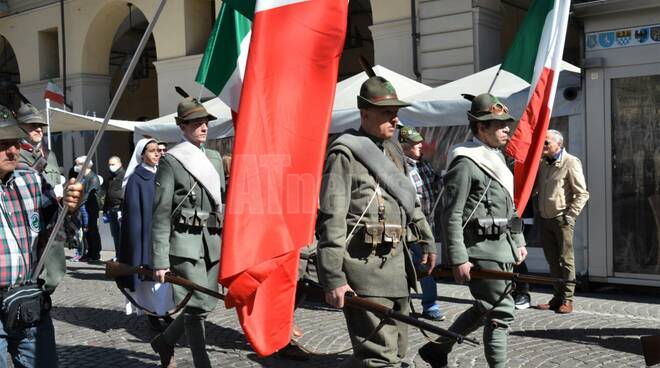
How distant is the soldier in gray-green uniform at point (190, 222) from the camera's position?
4.96m

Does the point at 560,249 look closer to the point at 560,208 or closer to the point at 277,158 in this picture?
the point at 560,208

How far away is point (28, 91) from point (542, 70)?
1884 centimetres

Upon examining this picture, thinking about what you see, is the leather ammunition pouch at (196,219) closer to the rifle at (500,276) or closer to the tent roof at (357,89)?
the rifle at (500,276)

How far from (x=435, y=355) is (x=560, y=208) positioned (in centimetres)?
314

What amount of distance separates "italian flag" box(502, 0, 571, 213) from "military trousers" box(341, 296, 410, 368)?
208 cm

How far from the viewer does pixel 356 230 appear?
3842 millimetres

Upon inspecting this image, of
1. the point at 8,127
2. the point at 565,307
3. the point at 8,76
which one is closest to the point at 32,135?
the point at 8,127

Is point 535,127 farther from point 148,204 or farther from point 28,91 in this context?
point 28,91

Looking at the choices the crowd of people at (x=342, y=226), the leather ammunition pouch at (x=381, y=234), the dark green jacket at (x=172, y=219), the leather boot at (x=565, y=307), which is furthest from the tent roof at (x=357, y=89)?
the leather ammunition pouch at (x=381, y=234)

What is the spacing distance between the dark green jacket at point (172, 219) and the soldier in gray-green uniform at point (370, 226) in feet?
4.71

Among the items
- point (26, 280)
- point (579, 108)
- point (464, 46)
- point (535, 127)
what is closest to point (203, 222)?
point (26, 280)

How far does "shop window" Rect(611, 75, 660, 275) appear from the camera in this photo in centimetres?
845

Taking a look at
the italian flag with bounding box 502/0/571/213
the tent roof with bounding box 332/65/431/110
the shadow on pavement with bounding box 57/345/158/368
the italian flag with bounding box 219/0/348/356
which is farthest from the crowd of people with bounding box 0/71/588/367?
the tent roof with bounding box 332/65/431/110

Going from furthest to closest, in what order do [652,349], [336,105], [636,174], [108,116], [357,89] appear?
[357,89], [336,105], [636,174], [108,116], [652,349]
